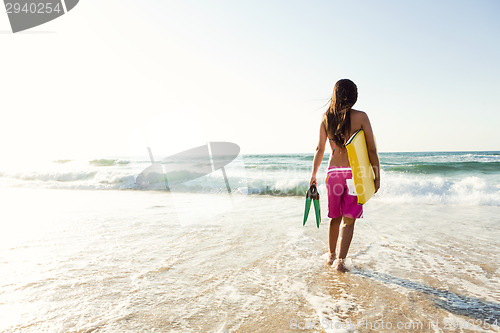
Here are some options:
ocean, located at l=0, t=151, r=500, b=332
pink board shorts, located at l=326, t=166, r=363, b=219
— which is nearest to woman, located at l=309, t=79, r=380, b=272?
pink board shorts, located at l=326, t=166, r=363, b=219

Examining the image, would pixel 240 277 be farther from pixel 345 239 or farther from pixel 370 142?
pixel 370 142

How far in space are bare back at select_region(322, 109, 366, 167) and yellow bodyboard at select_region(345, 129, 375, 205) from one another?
63 mm

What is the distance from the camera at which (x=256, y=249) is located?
3.59 metres

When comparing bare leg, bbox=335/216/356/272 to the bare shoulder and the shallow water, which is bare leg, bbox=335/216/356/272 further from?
the bare shoulder

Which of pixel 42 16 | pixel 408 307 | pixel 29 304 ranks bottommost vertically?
pixel 408 307

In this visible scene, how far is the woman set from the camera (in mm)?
2770

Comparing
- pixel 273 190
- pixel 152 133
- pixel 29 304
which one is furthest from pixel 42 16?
pixel 152 133

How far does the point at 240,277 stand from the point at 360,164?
5.04 ft

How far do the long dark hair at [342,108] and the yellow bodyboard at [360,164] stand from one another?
105mm

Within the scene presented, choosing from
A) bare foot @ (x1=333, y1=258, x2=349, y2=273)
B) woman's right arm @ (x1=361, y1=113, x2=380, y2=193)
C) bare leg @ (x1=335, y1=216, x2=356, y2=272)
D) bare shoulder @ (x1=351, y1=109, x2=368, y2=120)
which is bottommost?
bare foot @ (x1=333, y1=258, x2=349, y2=273)

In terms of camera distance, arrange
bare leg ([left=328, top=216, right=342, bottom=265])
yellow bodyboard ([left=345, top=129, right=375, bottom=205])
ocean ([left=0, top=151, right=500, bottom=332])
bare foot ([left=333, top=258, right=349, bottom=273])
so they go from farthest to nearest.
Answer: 1. bare leg ([left=328, top=216, right=342, bottom=265])
2. bare foot ([left=333, top=258, right=349, bottom=273])
3. yellow bodyboard ([left=345, top=129, right=375, bottom=205])
4. ocean ([left=0, top=151, right=500, bottom=332])

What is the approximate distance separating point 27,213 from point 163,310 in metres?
5.33

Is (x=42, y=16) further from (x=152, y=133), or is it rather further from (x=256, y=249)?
(x=152, y=133)

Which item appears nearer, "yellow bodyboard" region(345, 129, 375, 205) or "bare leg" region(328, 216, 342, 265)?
"yellow bodyboard" region(345, 129, 375, 205)
